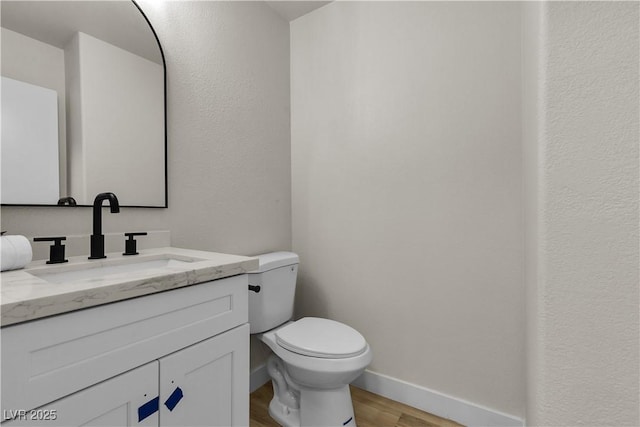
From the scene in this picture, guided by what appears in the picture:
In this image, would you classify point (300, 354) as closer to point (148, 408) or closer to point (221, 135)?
point (148, 408)

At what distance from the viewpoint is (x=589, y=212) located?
644mm

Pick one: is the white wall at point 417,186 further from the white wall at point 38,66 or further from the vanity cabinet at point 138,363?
the white wall at point 38,66

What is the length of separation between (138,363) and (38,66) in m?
1.03

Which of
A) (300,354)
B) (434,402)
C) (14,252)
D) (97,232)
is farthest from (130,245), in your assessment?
(434,402)

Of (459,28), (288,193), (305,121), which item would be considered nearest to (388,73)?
(459,28)

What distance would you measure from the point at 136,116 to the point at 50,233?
0.54 metres

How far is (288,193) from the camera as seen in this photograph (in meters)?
2.04

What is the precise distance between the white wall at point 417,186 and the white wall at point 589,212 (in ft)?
2.56

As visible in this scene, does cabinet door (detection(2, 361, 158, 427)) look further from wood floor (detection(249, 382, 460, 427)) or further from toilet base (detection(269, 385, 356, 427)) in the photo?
wood floor (detection(249, 382, 460, 427))

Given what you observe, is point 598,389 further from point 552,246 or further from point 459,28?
point 459,28

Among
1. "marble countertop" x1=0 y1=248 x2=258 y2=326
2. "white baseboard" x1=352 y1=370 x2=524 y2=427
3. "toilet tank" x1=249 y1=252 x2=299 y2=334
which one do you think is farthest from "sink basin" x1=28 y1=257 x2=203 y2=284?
"white baseboard" x1=352 y1=370 x2=524 y2=427

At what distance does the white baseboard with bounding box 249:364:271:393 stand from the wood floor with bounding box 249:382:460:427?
35 mm

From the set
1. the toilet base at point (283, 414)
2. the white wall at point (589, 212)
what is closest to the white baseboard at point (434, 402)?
the toilet base at point (283, 414)

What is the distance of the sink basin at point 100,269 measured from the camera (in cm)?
90
